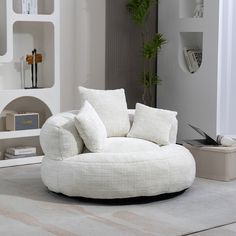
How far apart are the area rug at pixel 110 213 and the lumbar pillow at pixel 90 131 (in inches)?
16.5

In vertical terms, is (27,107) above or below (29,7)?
below

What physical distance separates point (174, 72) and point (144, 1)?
0.84 metres

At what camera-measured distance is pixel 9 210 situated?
4.32m

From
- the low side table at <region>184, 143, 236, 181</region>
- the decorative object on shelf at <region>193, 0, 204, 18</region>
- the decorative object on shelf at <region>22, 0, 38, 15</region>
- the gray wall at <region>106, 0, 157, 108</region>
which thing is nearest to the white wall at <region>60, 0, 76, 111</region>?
the gray wall at <region>106, 0, 157, 108</region>

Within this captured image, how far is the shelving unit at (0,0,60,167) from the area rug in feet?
3.20

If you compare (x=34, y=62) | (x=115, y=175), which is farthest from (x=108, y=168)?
(x=34, y=62)

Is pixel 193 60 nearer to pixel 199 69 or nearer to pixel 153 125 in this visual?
pixel 199 69

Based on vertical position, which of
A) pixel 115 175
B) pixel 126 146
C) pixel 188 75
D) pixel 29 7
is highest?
pixel 29 7

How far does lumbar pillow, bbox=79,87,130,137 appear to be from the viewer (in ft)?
16.9

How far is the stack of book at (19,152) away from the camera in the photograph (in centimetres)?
594

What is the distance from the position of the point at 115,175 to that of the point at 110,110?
87cm

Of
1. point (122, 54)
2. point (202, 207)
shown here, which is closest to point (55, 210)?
point (202, 207)

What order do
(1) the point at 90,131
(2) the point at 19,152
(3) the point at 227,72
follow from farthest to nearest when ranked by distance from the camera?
(3) the point at 227,72 < (2) the point at 19,152 < (1) the point at 90,131

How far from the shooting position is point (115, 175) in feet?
14.6
